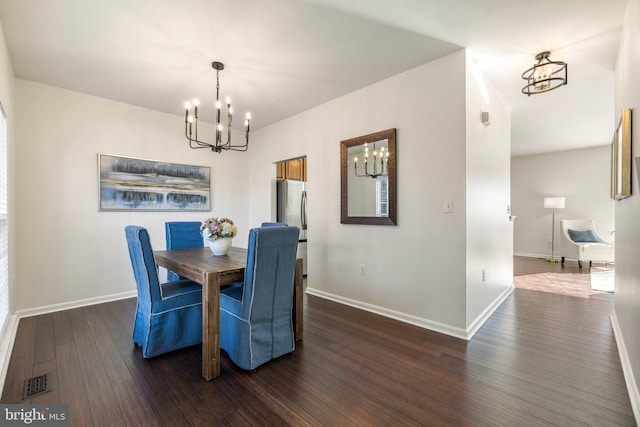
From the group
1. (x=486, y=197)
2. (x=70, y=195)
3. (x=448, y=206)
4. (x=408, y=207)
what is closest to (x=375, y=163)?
(x=408, y=207)

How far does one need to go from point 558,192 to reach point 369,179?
248 inches

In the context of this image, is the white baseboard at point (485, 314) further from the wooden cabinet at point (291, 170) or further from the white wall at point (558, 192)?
the white wall at point (558, 192)

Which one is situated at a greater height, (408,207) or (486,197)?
(486,197)

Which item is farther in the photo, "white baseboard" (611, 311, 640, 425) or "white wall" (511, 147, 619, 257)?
"white wall" (511, 147, 619, 257)

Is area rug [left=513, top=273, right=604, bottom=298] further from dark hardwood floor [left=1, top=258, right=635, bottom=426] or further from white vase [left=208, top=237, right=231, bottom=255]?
white vase [left=208, top=237, right=231, bottom=255]

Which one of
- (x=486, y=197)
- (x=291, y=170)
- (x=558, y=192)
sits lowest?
(x=486, y=197)

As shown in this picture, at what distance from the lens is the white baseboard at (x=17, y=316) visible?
210cm

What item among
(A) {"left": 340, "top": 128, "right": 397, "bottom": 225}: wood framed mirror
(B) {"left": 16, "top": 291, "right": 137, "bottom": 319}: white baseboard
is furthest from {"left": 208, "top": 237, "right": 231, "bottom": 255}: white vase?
(B) {"left": 16, "top": 291, "right": 137, "bottom": 319}: white baseboard

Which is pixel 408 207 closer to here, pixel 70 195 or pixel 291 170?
pixel 291 170

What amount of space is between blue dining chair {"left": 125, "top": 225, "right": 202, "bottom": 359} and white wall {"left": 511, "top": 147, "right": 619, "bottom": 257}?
8.02 metres

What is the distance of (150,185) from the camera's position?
159 inches

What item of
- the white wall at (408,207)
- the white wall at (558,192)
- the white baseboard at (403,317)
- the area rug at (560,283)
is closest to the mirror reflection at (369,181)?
the white wall at (408,207)

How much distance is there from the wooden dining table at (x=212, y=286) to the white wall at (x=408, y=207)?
1.12 metres

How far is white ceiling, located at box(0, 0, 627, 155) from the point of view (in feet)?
6.77
